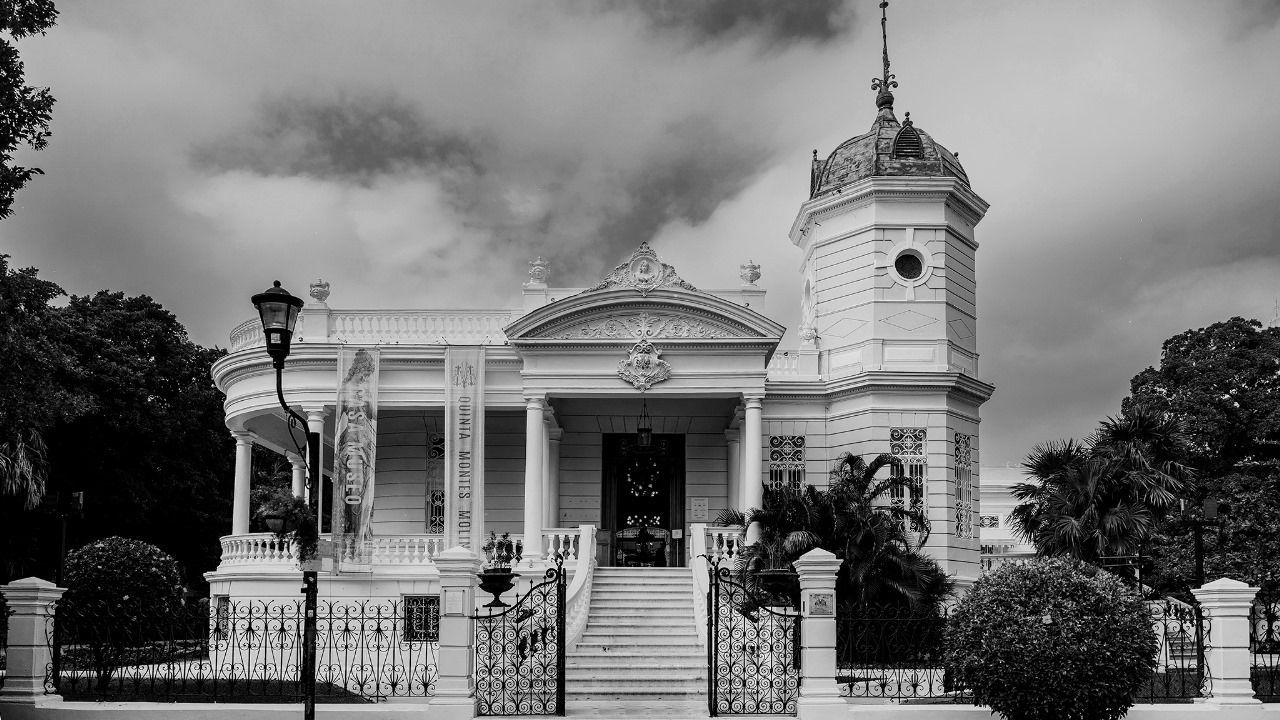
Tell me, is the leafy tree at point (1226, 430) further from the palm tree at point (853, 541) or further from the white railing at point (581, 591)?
the white railing at point (581, 591)

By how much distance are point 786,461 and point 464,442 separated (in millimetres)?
6749

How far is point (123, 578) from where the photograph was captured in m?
20.4

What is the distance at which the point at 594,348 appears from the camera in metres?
24.7

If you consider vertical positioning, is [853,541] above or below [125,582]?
above

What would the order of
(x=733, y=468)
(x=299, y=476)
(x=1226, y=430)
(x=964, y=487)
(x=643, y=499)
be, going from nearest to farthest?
(x=964, y=487) → (x=733, y=468) → (x=643, y=499) → (x=299, y=476) → (x=1226, y=430)

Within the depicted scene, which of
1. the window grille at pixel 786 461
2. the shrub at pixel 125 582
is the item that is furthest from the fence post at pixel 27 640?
the window grille at pixel 786 461

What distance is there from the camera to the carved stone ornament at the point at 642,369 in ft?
80.6

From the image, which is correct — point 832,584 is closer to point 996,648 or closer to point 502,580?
point 996,648

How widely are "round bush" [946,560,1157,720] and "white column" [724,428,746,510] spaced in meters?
12.8

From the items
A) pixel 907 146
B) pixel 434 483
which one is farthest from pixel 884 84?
pixel 434 483

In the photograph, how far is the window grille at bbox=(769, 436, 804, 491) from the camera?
26.8 m

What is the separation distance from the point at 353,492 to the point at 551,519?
4.20m

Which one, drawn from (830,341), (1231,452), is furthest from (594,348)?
(1231,452)

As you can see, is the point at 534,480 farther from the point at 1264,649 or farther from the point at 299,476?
the point at 1264,649
